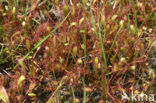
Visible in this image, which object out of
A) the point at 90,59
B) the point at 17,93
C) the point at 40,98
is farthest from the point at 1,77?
the point at 90,59

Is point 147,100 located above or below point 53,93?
below

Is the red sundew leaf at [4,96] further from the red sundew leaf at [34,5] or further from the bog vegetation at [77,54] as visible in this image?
the red sundew leaf at [34,5]

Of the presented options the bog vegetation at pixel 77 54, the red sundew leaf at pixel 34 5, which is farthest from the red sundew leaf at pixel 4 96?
the red sundew leaf at pixel 34 5

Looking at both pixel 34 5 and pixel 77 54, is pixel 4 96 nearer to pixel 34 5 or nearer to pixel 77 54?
pixel 77 54

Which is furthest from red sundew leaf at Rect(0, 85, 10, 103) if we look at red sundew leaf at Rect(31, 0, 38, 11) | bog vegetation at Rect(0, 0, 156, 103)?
red sundew leaf at Rect(31, 0, 38, 11)

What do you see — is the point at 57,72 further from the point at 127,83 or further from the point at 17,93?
the point at 127,83

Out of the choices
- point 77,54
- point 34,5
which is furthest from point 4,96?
point 34,5

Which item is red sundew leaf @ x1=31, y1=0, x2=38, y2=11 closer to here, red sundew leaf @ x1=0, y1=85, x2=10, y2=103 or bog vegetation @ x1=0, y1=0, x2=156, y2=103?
bog vegetation @ x1=0, y1=0, x2=156, y2=103

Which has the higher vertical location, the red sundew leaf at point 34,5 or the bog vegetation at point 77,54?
the red sundew leaf at point 34,5
